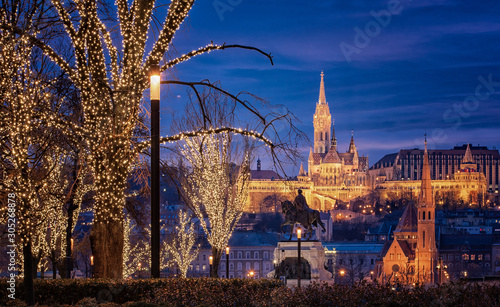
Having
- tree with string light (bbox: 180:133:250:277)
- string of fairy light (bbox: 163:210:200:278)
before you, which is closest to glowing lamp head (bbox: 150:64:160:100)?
tree with string light (bbox: 180:133:250:277)

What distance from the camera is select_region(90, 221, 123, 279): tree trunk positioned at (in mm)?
14102

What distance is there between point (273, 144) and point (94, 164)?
3.79 meters

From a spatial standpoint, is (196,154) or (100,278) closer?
(100,278)

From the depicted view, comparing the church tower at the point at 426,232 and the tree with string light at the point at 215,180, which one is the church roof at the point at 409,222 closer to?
the church tower at the point at 426,232

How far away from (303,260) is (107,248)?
9648 mm

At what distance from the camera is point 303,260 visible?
2247cm

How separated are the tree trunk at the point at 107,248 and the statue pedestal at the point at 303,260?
8.50 metres

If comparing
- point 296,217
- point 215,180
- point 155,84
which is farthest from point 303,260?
point 155,84

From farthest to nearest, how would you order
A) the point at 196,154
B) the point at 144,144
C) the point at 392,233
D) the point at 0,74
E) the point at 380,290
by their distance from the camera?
the point at 392,233, the point at 196,154, the point at 144,144, the point at 0,74, the point at 380,290

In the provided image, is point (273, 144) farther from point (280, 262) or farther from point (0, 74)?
point (280, 262)

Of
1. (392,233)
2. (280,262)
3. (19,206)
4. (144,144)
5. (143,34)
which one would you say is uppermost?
(143,34)

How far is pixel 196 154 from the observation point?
27.6 metres

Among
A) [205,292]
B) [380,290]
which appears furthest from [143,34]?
[380,290]

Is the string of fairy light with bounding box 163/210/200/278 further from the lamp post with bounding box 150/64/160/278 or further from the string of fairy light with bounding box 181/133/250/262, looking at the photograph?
the lamp post with bounding box 150/64/160/278
